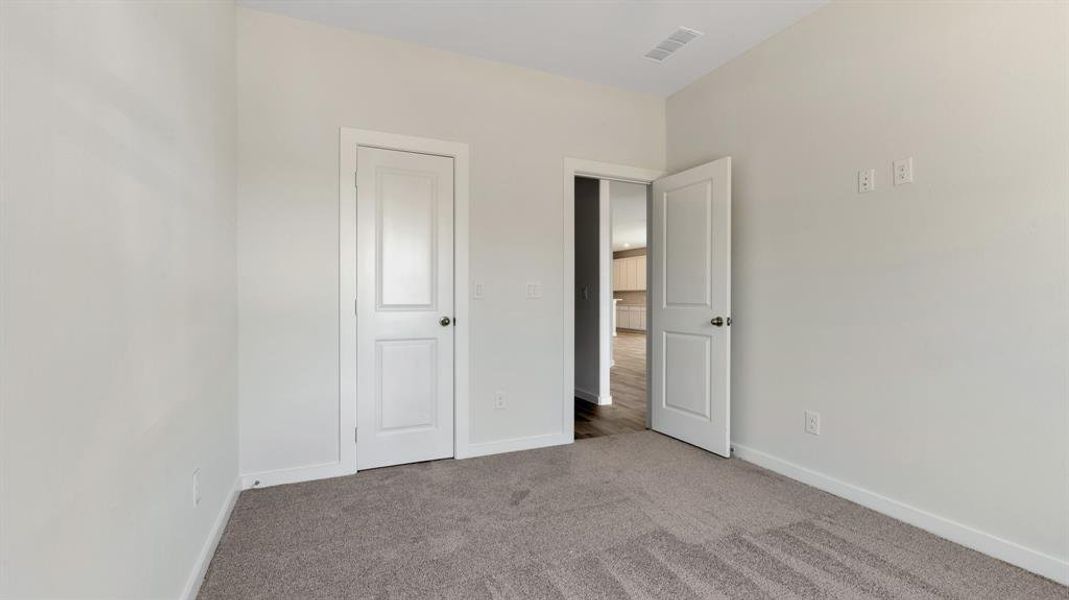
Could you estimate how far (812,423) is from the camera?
263 centimetres

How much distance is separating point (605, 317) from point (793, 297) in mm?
2201

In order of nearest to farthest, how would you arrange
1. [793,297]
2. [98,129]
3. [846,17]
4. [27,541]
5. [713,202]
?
[27,541]
[98,129]
[846,17]
[793,297]
[713,202]

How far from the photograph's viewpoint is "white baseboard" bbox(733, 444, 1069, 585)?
1765mm

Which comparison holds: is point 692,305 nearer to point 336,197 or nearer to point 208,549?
point 336,197

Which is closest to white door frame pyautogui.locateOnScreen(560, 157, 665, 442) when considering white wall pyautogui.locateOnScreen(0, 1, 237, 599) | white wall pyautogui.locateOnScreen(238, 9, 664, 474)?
white wall pyautogui.locateOnScreen(238, 9, 664, 474)

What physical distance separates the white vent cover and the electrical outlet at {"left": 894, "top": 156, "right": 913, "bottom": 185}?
52.1 inches

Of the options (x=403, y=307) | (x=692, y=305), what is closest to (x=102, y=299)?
(x=403, y=307)

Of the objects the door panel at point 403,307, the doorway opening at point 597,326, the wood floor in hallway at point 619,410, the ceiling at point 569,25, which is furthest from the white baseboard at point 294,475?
the ceiling at point 569,25

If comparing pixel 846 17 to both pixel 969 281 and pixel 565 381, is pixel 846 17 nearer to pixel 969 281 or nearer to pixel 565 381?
pixel 969 281

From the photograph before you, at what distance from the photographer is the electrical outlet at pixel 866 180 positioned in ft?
7.65

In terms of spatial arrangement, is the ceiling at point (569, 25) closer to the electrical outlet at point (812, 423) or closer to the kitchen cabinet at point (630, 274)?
the electrical outlet at point (812, 423)

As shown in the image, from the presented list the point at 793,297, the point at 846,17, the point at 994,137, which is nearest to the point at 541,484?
the point at 793,297

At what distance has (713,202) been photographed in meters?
3.09

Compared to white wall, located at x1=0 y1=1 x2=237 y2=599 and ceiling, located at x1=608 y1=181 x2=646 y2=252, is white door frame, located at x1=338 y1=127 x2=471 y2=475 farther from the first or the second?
ceiling, located at x1=608 y1=181 x2=646 y2=252
